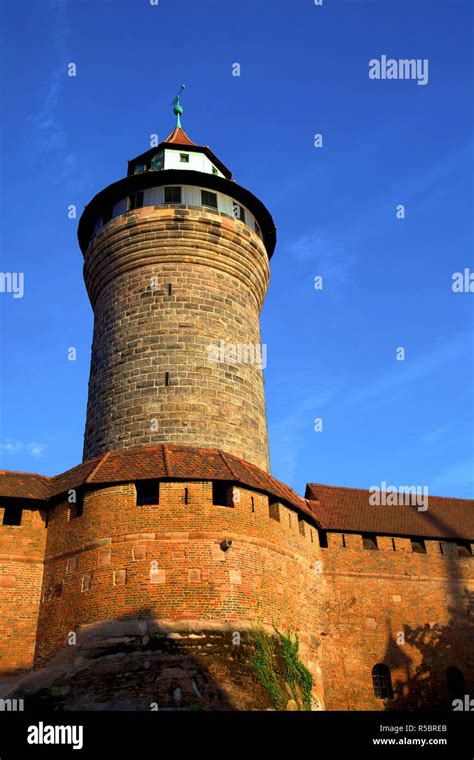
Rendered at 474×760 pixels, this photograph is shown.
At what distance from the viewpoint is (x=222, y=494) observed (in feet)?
55.4

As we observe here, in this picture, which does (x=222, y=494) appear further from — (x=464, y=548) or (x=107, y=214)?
(x=107, y=214)

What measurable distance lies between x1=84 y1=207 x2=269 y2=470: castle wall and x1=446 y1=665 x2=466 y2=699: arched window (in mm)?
7924

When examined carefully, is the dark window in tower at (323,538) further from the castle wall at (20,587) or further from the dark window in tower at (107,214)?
the dark window in tower at (107,214)

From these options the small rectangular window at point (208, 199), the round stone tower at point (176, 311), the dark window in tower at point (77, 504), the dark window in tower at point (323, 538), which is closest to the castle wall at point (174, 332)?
the round stone tower at point (176, 311)

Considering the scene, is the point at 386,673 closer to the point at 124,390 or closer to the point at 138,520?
the point at 138,520

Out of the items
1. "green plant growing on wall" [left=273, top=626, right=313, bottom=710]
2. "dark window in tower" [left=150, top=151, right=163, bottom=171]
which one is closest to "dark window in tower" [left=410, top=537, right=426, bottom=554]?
"green plant growing on wall" [left=273, top=626, right=313, bottom=710]

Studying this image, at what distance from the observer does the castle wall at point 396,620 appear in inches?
739

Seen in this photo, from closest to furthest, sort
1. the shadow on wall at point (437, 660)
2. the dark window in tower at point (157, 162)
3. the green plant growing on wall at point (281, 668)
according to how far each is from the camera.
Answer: the green plant growing on wall at point (281, 668) → the shadow on wall at point (437, 660) → the dark window in tower at point (157, 162)

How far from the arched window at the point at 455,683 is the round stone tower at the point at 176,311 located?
26.3 feet

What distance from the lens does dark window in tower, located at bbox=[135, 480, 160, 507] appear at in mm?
16250

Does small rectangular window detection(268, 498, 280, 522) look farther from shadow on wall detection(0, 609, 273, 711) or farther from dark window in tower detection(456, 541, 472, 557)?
dark window in tower detection(456, 541, 472, 557)

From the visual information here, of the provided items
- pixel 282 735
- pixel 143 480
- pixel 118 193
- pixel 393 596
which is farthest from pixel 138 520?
pixel 118 193

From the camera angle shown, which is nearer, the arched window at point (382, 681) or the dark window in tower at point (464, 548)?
the arched window at point (382, 681)

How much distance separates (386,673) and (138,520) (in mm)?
8900
